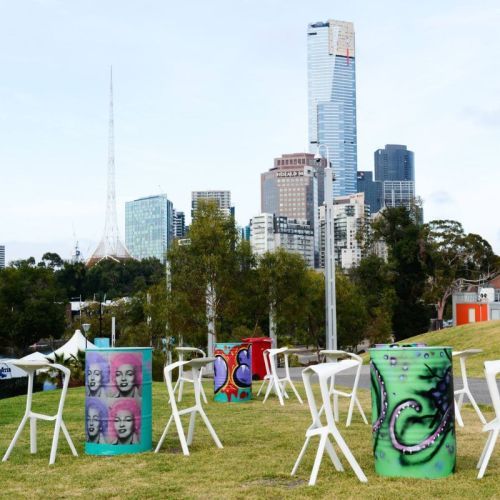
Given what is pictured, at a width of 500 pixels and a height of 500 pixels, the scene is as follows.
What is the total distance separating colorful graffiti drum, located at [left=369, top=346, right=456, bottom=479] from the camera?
7020 mm

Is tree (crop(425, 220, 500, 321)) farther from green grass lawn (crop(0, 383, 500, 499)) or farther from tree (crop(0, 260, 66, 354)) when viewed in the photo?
green grass lawn (crop(0, 383, 500, 499))

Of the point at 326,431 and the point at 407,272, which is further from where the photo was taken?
the point at 407,272

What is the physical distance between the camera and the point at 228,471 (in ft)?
25.1

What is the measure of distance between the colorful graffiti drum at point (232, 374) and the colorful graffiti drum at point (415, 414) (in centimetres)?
882

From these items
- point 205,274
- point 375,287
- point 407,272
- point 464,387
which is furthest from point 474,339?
point 407,272

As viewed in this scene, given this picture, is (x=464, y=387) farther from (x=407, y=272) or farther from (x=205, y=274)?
(x=407, y=272)

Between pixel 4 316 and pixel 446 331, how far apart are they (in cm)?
3759

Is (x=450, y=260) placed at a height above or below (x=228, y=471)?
above

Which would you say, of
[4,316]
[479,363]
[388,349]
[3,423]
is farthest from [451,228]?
[388,349]

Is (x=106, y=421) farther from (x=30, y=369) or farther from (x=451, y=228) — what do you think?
(x=451, y=228)

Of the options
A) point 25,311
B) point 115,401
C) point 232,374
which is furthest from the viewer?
point 25,311

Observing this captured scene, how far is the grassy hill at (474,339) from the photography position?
2941 cm

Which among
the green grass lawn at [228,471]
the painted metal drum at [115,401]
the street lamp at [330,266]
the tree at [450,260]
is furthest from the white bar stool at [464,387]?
the tree at [450,260]

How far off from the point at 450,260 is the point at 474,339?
109ft
